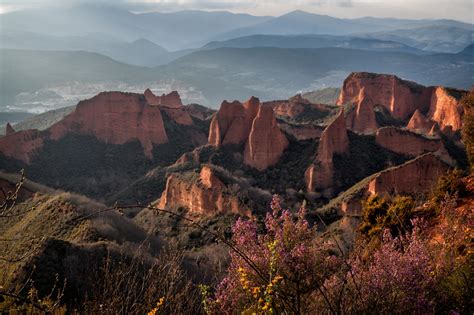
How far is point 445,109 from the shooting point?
57938 millimetres

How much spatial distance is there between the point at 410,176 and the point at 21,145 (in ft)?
120

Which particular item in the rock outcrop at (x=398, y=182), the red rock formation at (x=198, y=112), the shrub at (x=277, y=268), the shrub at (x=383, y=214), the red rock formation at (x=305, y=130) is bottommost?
the red rock formation at (x=198, y=112)

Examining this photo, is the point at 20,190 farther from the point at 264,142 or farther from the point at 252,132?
the point at 264,142

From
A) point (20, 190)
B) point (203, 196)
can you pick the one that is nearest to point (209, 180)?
point (203, 196)

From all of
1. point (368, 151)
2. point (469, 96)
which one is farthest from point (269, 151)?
point (469, 96)

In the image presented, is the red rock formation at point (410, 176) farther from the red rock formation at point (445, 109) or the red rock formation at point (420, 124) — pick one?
the red rock formation at point (420, 124)

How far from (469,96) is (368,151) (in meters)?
23.6

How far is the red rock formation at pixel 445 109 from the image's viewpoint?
53.8 m

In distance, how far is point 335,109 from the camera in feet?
222

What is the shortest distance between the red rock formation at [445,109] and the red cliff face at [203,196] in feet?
112

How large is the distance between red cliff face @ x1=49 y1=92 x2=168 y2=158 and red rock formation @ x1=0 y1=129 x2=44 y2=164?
6.05m

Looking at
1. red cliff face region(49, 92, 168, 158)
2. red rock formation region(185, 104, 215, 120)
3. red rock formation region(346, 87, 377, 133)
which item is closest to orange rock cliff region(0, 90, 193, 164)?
red cliff face region(49, 92, 168, 158)

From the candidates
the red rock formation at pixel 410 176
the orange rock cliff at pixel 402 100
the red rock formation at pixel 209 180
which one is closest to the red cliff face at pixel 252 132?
the red rock formation at pixel 209 180

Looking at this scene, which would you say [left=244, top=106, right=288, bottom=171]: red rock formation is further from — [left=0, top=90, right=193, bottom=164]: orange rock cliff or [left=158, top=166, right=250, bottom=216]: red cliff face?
[left=0, top=90, right=193, bottom=164]: orange rock cliff
